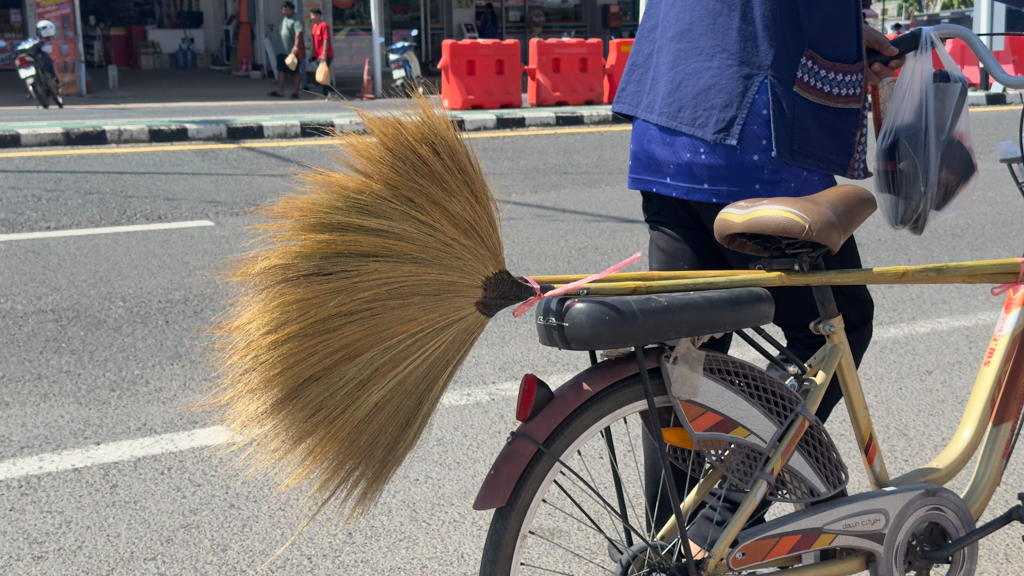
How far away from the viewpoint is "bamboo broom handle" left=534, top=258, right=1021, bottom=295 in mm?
1622

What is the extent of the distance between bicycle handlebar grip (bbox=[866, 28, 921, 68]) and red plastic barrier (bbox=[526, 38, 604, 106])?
11735 millimetres

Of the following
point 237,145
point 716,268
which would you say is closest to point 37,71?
point 237,145

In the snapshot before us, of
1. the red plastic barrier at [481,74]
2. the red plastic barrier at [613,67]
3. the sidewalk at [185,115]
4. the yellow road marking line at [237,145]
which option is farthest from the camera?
the red plastic barrier at [613,67]

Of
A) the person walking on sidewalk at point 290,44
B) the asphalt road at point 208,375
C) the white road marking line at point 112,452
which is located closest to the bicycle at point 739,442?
the asphalt road at point 208,375

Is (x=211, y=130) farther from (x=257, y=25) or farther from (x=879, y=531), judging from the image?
(x=257, y=25)

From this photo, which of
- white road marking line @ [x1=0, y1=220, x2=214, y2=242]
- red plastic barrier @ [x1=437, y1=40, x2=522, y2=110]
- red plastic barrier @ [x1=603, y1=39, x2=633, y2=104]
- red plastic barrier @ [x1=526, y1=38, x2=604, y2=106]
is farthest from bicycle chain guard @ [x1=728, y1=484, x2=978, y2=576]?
red plastic barrier @ [x1=603, y1=39, x2=633, y2=104]

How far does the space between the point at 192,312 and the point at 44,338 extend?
64cm

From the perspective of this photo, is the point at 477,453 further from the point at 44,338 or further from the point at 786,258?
the point at 44,338

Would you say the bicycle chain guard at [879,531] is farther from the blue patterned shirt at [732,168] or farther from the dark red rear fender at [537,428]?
the blue patterned shirt at [732,168]

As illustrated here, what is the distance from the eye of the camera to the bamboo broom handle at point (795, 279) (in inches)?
63.9

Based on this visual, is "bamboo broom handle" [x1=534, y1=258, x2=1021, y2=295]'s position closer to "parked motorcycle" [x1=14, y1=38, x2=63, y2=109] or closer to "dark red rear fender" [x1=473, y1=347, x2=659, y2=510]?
"dark red rear fender" [x1=473, y1=347, x2=659, y2=510]

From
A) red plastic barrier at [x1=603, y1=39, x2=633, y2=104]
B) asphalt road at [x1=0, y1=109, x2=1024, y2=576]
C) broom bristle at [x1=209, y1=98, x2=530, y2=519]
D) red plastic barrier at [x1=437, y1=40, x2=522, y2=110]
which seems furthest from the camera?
red plastic barrier at [x1=603, y1=39, x2=633, y2=104]

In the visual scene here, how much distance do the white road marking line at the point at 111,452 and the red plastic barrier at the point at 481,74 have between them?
401 inches

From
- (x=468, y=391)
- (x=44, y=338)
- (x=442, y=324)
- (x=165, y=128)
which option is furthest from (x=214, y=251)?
(x=165, y=128)
